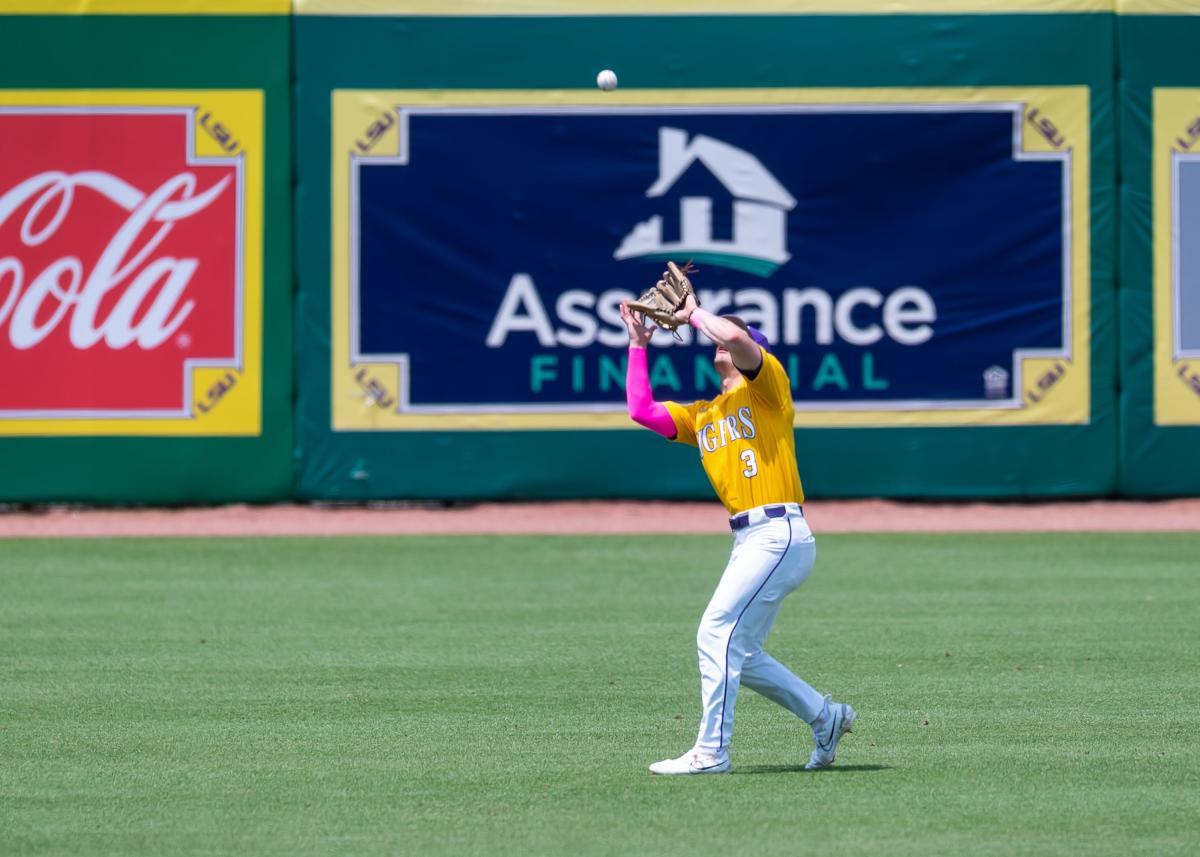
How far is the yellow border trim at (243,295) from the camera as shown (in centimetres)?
1792

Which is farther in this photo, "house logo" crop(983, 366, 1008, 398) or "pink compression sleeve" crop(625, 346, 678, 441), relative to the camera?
"house logo" crop(983, 366, 1008, 398)

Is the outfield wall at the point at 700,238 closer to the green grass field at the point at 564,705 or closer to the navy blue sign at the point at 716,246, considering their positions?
the navy blue sign at the point at 716,246

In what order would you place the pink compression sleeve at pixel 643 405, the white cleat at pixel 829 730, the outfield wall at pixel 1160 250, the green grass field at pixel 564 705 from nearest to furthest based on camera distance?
the green grass field at pixel 564 705, the white cleat at pixel 829 730, the pink compression sleeve at pixel 643 405, the outfield wall at pixel 1160 250

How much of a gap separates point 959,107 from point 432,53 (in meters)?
5.30

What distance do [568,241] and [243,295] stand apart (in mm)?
3261

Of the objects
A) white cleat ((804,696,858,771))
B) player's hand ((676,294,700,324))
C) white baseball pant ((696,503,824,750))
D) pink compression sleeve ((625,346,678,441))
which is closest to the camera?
white baseball pant ((696,503,824,750))

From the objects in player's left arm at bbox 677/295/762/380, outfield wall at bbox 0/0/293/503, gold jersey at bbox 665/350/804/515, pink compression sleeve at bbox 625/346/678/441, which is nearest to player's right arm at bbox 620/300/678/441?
pink compression sleeve at bbox 625/346/678/441

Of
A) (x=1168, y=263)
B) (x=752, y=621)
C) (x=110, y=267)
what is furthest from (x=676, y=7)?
(x=752, y=621)

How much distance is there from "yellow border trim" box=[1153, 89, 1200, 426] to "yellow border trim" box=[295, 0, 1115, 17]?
1.27 meters

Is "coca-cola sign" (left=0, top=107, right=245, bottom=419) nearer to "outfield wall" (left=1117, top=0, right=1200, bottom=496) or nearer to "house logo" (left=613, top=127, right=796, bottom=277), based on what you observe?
"house logo" (left=613, top=127, right=796, bottom=277)

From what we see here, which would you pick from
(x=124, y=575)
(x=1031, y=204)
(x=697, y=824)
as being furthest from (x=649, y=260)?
(x=697, y=824)

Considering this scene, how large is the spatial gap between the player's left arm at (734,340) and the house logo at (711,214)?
1069 cm

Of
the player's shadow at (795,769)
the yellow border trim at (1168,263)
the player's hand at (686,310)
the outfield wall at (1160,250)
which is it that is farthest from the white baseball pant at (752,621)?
the yellow border trim at (1168,263)

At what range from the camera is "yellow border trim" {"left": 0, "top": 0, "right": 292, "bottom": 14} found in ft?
58.6
